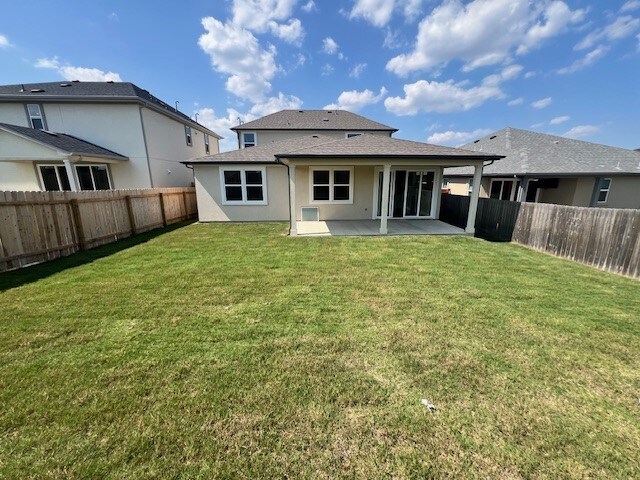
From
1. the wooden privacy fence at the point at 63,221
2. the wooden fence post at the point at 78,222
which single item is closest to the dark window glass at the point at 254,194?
the wooden privacy fence at the point at 63,221

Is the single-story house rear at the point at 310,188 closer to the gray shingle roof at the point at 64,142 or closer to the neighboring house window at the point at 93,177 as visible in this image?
the gray shingle roof at the point at 64,142

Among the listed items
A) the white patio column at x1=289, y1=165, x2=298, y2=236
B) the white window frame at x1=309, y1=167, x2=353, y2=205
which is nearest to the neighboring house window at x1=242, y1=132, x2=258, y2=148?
the white window frame at x1=309, y1=167, x2=353, y2=205

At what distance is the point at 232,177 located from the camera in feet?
41.5

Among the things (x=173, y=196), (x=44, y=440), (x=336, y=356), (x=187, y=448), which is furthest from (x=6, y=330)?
(x=173, y=196)

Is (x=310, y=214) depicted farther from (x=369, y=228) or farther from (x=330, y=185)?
(x=369, y=228)

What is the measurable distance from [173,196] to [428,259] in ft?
38.7

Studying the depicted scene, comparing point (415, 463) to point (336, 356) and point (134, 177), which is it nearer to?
point (336, 356)

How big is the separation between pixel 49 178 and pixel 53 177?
0.76 ft

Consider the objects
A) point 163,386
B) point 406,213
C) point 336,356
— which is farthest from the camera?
point 406,213

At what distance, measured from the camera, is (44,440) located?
2.14 metres

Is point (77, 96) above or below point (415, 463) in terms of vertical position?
above

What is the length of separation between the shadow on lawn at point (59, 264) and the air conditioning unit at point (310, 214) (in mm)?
5915

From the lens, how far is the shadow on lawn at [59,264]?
5473 millimetres

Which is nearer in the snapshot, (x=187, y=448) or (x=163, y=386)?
(x=187, y=448)
